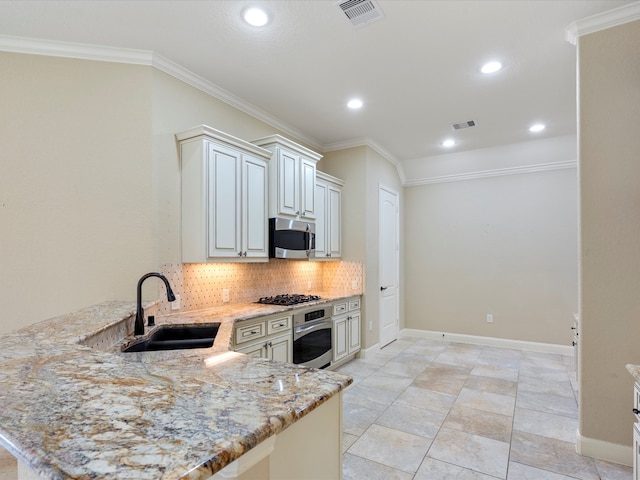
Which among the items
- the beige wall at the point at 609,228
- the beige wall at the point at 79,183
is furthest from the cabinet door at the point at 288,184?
the beige wall at the point at 609,228

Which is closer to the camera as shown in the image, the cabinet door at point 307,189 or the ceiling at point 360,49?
the ceiling at point 360,49

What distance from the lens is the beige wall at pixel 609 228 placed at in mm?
2270

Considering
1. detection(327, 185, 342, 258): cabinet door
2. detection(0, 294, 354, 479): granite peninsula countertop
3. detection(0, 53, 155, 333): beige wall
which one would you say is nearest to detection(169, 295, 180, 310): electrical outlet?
detection(0, 53, 155, 333): beige wall

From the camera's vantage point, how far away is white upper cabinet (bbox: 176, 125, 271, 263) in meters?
2.84

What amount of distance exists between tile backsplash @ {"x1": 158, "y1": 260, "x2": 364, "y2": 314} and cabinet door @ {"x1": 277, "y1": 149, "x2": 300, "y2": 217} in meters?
0.73

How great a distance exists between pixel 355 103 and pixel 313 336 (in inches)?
100

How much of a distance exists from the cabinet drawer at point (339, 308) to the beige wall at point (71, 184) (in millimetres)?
2152

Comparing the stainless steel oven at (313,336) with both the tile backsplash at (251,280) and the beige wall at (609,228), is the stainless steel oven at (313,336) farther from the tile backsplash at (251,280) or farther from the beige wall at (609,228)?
the beige wall at (609,228)

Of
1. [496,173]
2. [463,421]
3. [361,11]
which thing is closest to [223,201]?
[361,11]

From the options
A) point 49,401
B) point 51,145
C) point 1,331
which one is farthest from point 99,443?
point 51,145

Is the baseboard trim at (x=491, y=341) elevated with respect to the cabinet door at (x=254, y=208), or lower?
lower

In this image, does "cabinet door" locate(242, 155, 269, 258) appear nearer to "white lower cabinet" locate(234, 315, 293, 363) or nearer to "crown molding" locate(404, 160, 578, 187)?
"white lower cabinet" locate(234, 315, 293, 363)

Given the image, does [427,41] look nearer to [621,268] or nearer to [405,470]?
[621,268]

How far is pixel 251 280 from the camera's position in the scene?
12.2 ft
